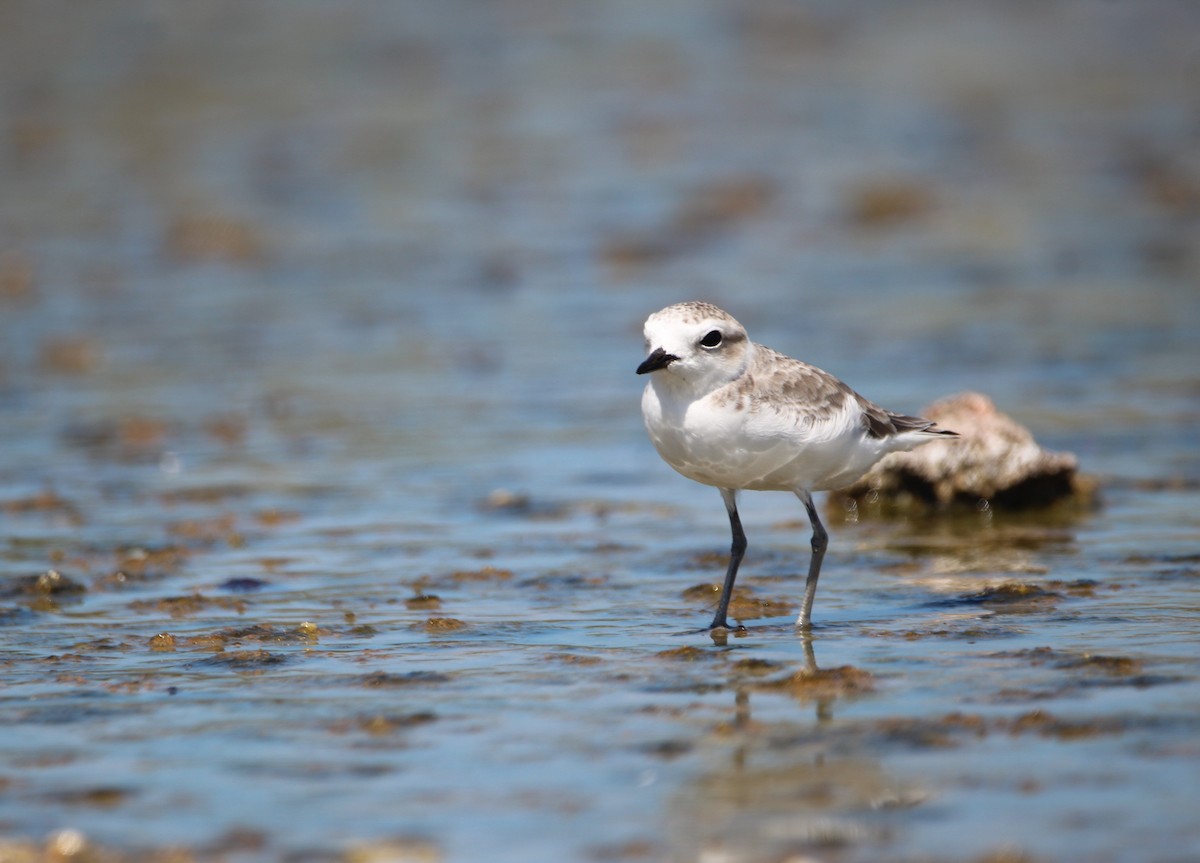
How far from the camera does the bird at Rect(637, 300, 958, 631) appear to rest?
6648 millimetres

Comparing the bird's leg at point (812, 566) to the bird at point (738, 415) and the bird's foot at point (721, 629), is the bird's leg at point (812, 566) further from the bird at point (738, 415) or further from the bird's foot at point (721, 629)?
the bird's foot at point (721, 629)

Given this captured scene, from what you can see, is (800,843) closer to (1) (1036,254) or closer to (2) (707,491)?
(2) (707,491)

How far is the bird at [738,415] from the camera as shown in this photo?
6.65 meters

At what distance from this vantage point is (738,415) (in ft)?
22.1

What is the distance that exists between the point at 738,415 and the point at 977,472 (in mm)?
3034

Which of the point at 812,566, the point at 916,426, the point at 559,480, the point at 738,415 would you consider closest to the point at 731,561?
the point at 812,566

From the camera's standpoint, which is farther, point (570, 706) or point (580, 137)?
point (580, 137)

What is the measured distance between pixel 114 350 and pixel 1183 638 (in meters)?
11.0

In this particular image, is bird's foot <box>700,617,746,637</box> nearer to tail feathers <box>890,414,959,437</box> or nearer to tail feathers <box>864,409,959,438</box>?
tail feathers <box>864,409,959,438</box>

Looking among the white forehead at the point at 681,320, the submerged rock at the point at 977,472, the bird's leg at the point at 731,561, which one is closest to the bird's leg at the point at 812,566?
the bird's leg at the point at 731,561

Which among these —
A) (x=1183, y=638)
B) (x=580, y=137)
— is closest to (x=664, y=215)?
(x=580, y=137)

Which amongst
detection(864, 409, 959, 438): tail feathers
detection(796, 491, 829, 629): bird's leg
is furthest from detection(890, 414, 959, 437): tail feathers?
detection(796, 491, 829, 629): bird's leg

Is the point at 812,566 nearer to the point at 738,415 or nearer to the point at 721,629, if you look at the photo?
the point at 721,629

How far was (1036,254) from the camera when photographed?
18.0 m
